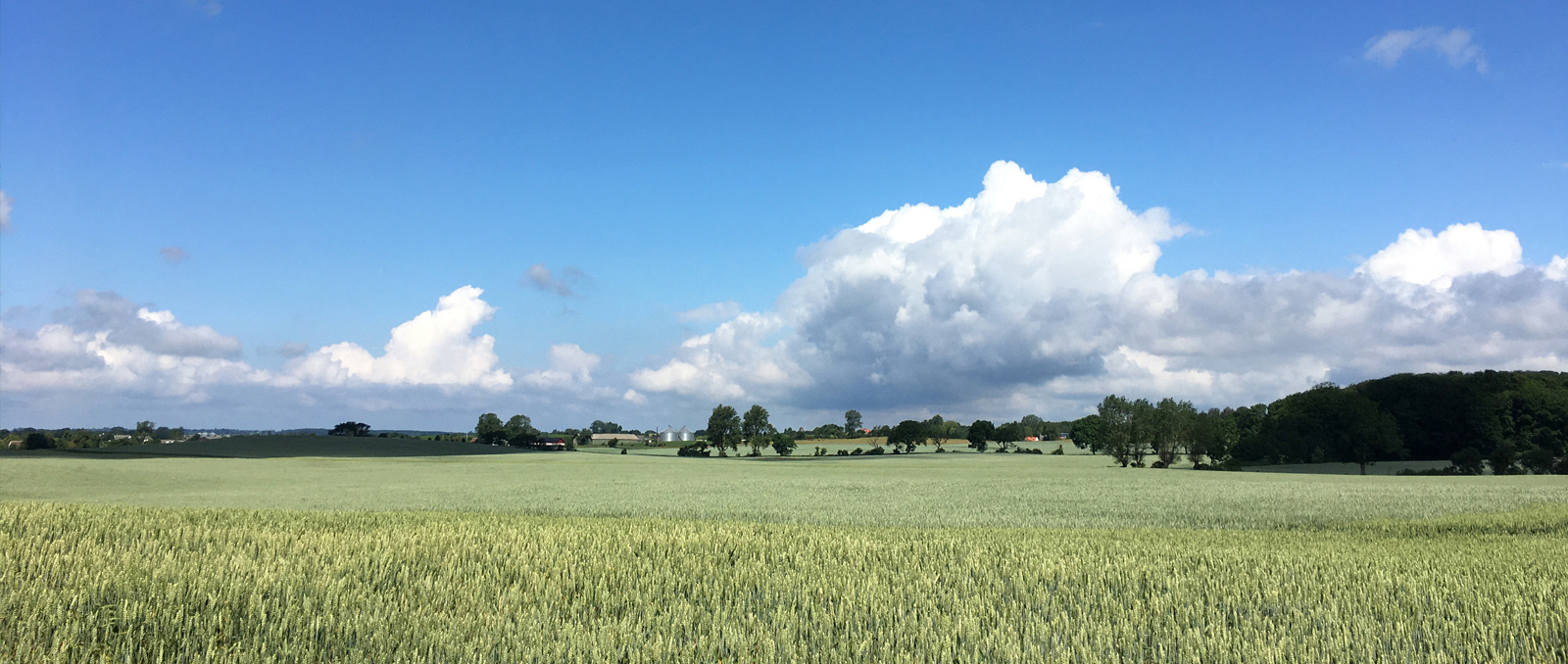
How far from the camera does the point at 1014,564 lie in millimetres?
11906

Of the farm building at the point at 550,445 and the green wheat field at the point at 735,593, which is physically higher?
the green wheat field at the point at 735,593

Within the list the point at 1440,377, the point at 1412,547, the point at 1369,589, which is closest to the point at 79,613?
the point at 1369,589

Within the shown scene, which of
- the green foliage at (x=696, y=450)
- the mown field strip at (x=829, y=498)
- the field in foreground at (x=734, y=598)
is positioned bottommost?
the green foliage at (x=696, y=450)

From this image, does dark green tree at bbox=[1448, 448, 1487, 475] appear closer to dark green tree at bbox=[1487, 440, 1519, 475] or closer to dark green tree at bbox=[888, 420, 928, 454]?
dark green tree at bbox=[1487, 440, 1519, 475]

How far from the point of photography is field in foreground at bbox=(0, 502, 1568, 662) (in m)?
7.77

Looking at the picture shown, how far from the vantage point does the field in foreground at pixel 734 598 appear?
7770 mm

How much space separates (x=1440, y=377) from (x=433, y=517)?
122105 millimetres

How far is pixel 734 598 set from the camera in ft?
32.3

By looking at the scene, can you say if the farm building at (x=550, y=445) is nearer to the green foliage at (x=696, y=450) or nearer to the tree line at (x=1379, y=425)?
the green foliage at (x=696, y=450)

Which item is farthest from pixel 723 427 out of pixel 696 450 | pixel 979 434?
pixel 979 434

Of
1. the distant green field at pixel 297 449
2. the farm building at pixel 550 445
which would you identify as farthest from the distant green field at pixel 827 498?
the farm building at pixel 550 445

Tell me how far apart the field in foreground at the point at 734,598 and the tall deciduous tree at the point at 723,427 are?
379 ft

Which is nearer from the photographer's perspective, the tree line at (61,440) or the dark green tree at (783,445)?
the tree line at (61,440)

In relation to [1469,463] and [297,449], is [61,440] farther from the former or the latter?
[1469,463]
